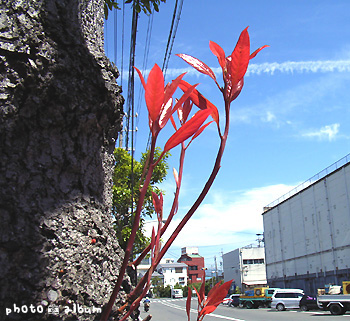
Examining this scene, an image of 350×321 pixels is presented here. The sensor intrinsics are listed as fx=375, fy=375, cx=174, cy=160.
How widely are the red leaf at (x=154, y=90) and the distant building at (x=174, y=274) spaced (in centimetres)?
8083

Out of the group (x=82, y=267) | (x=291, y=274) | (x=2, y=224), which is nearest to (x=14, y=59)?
(x=2, y=224)

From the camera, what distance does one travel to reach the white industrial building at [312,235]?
89.9ft

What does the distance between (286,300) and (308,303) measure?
2.19m

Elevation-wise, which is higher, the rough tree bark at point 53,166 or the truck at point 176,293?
the rough tree bark at point 53,166

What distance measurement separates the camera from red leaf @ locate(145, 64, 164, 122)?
77cm

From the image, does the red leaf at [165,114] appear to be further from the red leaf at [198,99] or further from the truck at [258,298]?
the truck at [258,298]

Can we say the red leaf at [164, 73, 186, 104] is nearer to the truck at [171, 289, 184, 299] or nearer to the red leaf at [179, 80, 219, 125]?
the red leaf at [179, 80, 219, 125]

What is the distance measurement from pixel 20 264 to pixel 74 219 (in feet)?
0.45

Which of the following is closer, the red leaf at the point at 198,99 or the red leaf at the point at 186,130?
the red leaf at the point at 186,130

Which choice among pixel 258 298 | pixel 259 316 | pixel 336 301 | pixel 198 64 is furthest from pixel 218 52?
pixel 258 298

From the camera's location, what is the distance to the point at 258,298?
32.2 metres

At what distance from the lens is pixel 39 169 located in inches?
31.3

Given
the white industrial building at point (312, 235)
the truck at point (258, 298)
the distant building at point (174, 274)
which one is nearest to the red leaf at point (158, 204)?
the white industrial building at point (312, 235)

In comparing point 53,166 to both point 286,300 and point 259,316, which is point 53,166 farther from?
point 286,300
